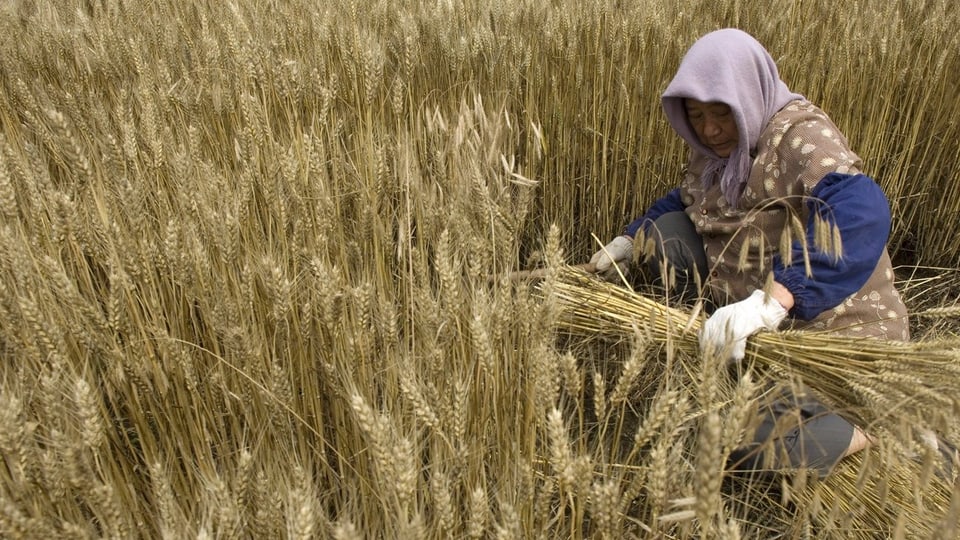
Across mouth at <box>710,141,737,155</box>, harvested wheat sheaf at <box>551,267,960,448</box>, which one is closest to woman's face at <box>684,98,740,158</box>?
mouth at <box>710,141,737,155</box>

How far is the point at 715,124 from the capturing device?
5.12ft

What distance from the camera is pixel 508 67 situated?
1.95 m

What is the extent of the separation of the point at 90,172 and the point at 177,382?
0.45m

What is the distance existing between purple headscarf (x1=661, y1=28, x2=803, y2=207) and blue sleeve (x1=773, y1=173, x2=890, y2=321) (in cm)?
24

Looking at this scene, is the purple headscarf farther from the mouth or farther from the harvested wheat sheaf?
the harvested wheat sheaf

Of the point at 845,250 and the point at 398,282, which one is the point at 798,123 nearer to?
the point at 845,250

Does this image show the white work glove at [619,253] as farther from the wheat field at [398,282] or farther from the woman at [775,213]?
the wheat field at [398,282]

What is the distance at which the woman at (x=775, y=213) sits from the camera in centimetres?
128

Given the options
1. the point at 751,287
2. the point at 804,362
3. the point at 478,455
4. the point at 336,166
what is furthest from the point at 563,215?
the point at 478,455

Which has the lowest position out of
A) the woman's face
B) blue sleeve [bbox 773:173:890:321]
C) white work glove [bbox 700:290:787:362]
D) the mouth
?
white work glove [bbox 700:290:787:362]

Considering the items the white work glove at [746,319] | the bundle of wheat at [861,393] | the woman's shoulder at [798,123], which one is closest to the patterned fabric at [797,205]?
the woman's shoulder at [798,123]

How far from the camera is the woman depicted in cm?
128

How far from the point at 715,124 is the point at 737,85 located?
0.12 meters

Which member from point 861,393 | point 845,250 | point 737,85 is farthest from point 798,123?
point 861,393
